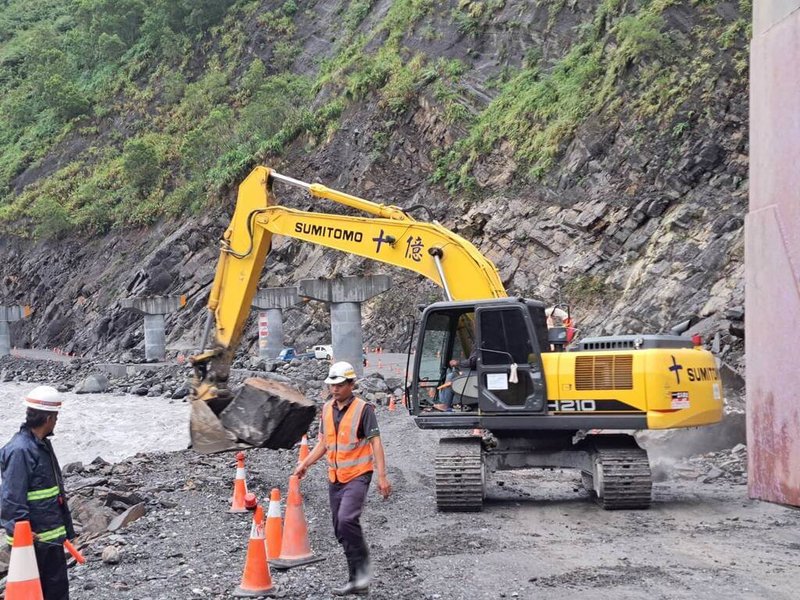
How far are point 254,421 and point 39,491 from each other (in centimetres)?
498

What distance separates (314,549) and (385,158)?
3267cm

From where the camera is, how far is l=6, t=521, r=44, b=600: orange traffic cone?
4.89 meters

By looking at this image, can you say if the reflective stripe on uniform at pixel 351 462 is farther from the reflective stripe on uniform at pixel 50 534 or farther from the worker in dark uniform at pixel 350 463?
the reflective stripe on uniform at pixel 50 534

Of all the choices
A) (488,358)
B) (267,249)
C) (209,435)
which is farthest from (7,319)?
(488,358)

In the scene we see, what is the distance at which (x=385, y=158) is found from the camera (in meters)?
39.6

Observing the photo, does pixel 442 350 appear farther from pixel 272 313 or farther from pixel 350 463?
pixel 272 313

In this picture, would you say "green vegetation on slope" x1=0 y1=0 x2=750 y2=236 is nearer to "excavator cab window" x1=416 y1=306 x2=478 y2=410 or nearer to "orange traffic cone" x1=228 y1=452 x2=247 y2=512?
"excavator cab window" x1=416 y1=306 x2=478 y2=410

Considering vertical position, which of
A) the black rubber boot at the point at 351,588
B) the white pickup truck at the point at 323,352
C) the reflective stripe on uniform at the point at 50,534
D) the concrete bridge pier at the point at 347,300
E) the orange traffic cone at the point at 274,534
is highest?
the concrete bridge pier at the point at 347,300

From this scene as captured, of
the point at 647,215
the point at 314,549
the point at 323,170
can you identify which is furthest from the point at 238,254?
the point at 323,170

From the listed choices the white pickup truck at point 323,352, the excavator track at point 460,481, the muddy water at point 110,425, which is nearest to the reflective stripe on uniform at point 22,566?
the excavator track at point 460,481

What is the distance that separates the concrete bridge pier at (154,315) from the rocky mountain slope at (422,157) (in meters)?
2.31

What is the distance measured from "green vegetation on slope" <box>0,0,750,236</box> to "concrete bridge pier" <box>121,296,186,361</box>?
9042 millimetres

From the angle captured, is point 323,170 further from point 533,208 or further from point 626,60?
→ point 626,60

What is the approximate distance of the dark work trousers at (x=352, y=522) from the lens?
6441 millimetres
